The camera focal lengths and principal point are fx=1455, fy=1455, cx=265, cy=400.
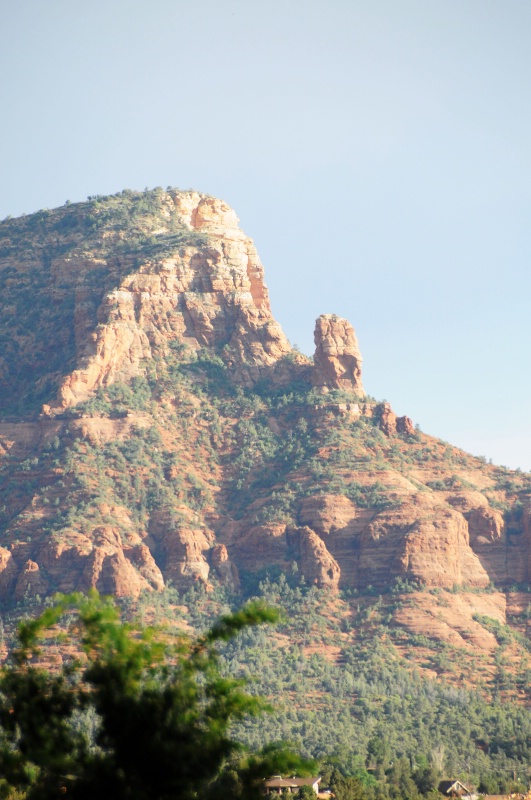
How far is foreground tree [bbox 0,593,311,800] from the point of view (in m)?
28.5

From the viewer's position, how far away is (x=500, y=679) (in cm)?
10669

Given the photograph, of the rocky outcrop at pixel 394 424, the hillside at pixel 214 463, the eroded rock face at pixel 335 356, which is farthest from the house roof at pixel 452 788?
the eroded rock face at pixel 335 356

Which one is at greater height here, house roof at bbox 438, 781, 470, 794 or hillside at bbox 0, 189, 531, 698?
hillside at bbox 0, 189, 531, 698

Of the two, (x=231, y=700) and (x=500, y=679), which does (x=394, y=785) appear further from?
(x=231, y=700)

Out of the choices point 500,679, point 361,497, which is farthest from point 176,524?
point 500,679

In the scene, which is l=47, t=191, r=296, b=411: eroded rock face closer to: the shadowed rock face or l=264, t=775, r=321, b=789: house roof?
the shadowed rock face

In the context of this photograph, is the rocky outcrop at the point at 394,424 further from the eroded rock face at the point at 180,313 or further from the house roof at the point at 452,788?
the house roof at the point at 452,788

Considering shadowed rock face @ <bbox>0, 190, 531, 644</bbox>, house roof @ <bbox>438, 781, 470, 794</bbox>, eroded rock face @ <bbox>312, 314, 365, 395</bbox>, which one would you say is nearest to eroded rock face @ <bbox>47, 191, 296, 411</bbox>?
shadowed rock face @ <bbox>0, 190, 531, 644</bbox>

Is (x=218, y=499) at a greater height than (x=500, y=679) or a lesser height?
greater

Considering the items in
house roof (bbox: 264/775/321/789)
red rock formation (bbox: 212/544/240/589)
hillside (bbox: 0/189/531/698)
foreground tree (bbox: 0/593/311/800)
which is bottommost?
house roof (bbox: 264/775/321/789)

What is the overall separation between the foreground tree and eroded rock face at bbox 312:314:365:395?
327ft

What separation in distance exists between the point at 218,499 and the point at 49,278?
31.3 m

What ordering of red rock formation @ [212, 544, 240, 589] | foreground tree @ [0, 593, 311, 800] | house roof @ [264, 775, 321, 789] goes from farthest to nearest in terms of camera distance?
1. red rock formation @ [212, 544, 240, 589]
2. house roof @ [264, 775, 321, 789]
3. foreground tree @ [0, 593, 311, 800]

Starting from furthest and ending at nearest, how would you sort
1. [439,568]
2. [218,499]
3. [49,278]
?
[49,278]
[218,499]
[439,568]
